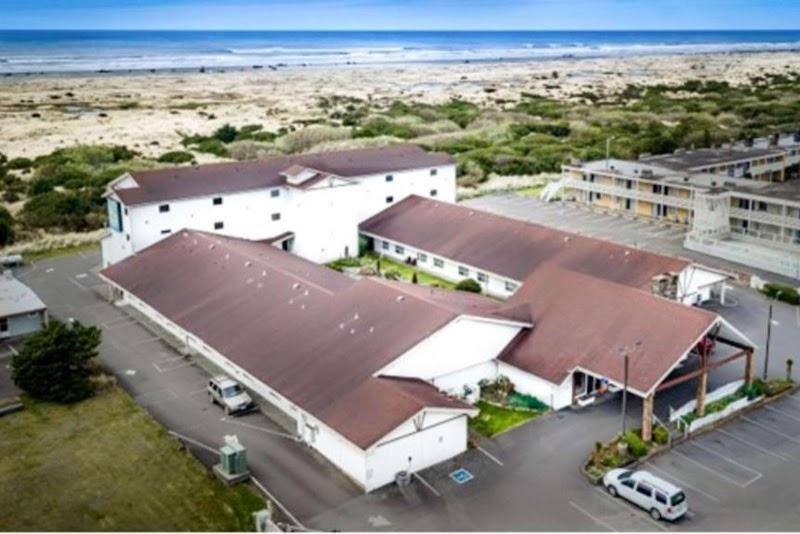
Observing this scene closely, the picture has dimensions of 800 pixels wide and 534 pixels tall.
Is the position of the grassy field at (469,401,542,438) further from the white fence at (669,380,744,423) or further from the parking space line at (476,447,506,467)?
the white fence at (669,380,744,423)

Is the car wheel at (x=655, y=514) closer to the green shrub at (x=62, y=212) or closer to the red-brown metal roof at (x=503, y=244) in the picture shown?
the red-brown metal roof at (x=503, y=244)

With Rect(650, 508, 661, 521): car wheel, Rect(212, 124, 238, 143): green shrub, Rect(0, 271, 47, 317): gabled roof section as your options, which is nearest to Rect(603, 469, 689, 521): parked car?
Rect(650, 508, 661, 521): car wheel

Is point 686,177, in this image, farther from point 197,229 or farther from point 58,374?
point 58,374

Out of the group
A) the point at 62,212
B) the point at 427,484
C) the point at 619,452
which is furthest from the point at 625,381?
the point at 62,212

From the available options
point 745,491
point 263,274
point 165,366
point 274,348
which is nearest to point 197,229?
point 263,274

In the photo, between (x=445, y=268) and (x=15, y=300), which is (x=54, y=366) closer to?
(x=15, y=300)
